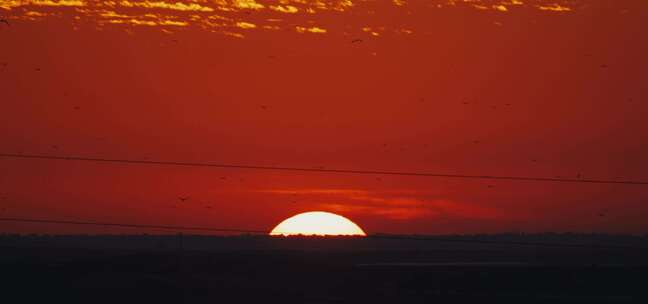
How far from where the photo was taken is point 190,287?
3269 centimetres

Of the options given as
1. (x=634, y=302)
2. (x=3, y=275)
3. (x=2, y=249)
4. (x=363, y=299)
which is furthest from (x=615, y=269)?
(x=2, y=249)

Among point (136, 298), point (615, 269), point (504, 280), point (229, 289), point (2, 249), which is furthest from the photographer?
point (2, 249)

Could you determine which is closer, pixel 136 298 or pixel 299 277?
pixel 136 298

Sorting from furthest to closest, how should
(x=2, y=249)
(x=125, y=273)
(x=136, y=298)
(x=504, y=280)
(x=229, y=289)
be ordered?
(x=2, y=249) → (x=504, y=280) → (x=125, y=273) → (x=229, y=289) → (x=136, y=298)

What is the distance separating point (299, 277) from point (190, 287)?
520 cm

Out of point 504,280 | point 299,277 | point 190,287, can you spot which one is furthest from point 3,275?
point 504,280

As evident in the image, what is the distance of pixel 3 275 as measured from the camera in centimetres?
3403

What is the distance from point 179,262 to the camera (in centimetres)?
3994

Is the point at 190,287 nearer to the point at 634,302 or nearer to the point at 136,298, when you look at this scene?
the point at 136,298

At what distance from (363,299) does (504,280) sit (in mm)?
8671

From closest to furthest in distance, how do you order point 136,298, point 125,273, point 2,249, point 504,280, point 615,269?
point 136,298, point 125,273, point 504,280, point 615,269, point 2,249

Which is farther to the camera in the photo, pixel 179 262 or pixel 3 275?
pixel 179 262


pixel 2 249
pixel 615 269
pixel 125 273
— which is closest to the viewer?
pixel 125 273

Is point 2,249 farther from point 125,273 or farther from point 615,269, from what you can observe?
point 615,269
